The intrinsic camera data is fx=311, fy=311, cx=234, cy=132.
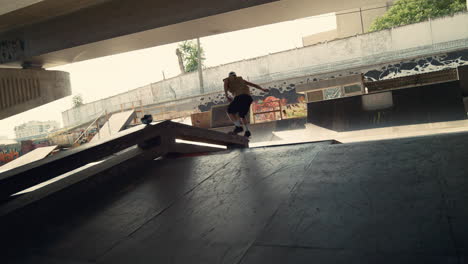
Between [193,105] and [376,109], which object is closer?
[376,109]

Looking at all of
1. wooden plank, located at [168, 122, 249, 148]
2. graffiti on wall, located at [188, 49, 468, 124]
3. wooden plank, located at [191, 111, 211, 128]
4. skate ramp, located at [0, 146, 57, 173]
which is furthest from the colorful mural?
wooden plank, located at [168, 122, 249, 148]

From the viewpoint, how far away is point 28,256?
85.8 inches

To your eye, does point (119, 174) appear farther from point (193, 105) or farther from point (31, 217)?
point (193, 105)

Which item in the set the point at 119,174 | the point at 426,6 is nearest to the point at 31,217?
the point at 119,174

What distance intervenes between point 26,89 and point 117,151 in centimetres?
970

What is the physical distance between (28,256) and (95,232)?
455 mm

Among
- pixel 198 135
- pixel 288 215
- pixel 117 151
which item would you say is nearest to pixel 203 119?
pixel 198 135

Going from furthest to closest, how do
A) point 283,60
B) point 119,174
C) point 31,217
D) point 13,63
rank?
point 283,60 < point 13,63 < point 119,174 < point 31,217

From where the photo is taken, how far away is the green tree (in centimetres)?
2964

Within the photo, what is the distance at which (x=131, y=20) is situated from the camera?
868 cm

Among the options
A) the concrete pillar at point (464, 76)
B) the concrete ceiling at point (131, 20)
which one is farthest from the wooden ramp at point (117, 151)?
the concrete pillar at point (464, 76)

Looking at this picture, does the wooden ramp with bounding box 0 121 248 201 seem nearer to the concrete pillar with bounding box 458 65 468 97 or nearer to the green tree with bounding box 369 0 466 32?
the concrete pillar with bounding box 458 65 468 97

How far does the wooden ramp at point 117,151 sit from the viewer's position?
3113 millimetres

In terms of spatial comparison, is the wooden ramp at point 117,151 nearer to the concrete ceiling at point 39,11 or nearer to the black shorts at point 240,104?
the black shorts at point 240,104
